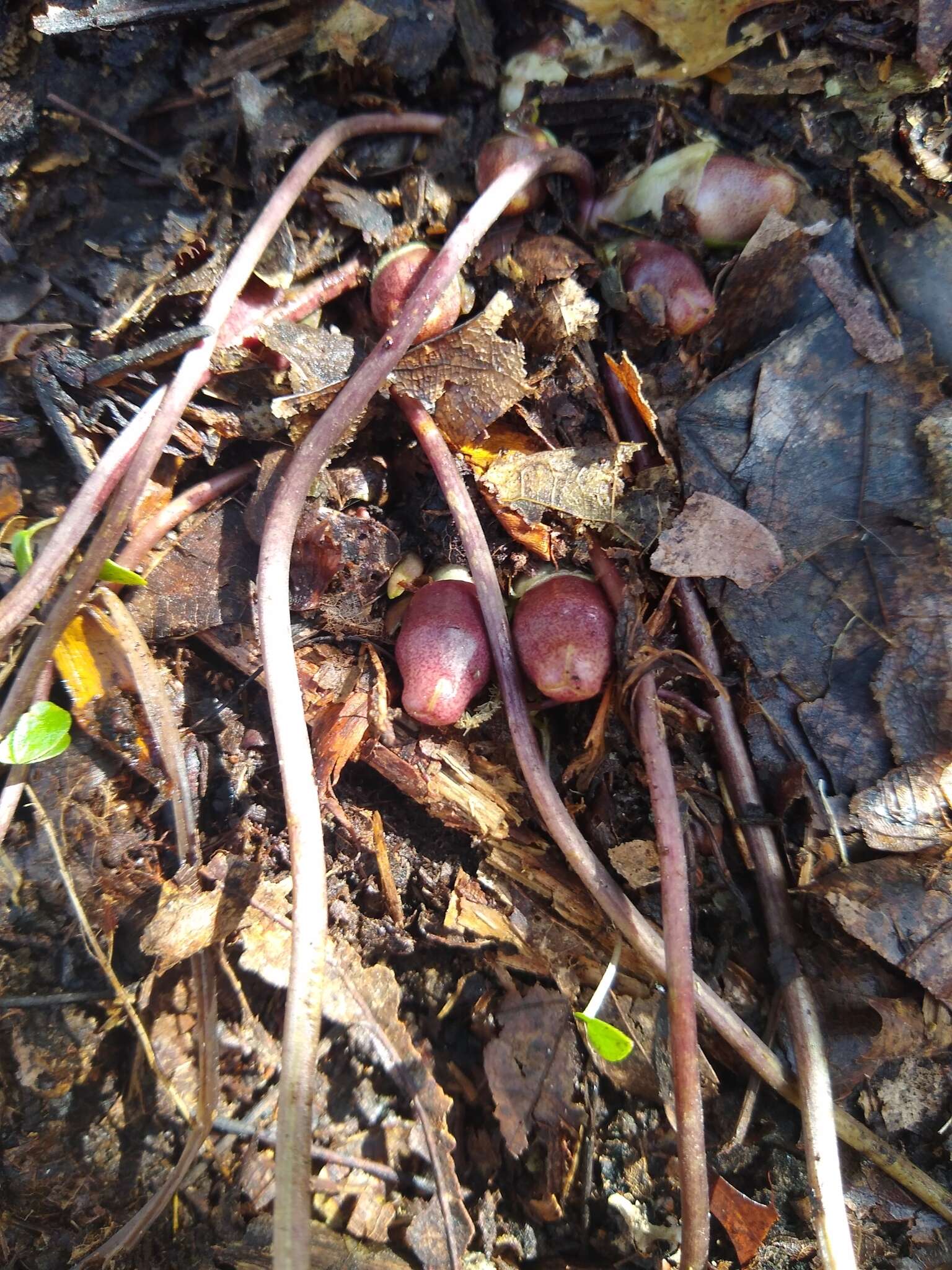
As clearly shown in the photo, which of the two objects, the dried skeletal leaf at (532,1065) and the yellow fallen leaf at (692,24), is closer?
the dried skeletal leaf at (532,1065)

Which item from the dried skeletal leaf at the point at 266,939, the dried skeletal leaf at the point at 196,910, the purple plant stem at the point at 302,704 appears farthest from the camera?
the dried skeletal leaf at the point at 266,939

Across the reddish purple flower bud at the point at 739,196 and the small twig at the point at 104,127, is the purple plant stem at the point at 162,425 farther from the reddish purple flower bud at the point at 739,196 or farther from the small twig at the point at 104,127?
the reddish purple flower bud at the point at 739,196

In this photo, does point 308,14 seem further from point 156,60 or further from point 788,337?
point 788,337

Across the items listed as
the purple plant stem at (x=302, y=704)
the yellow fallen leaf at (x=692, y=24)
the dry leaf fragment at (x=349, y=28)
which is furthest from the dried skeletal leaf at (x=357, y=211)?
the yellow fallen leaf at (x=692, y=24)

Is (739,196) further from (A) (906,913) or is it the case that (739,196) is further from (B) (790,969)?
(B) (790,969)

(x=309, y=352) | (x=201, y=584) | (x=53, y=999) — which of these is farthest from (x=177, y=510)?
(x=53, y=999)

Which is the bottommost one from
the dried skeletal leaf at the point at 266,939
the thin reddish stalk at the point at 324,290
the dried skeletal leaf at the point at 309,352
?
the dried skeletal leaf at the point at 266,939
